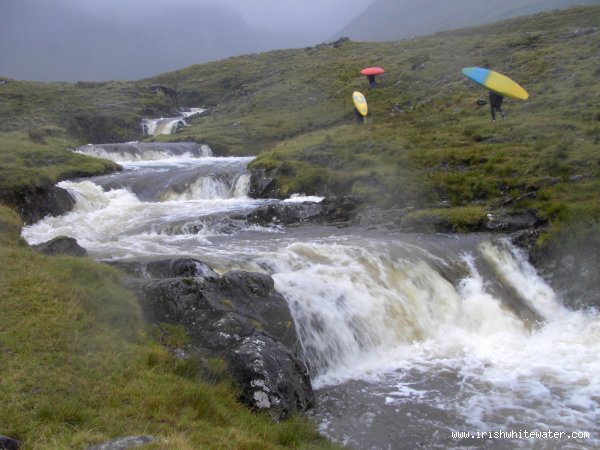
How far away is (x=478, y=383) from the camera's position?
1280cm

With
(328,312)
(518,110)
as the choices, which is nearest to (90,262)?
(328,312)

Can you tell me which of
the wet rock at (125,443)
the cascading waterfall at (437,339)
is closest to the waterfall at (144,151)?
the cascading waterfall at (437,339)

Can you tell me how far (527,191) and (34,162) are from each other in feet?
101

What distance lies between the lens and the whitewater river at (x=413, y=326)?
10969 millimetres

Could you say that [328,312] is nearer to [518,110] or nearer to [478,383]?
[478,383]

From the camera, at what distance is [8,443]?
6645 mm

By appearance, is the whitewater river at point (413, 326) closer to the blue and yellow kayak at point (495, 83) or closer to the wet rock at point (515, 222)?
the wet rock at point (515, 222)

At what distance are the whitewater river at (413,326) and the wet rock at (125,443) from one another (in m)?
4.50

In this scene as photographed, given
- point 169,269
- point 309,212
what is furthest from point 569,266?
point 169,269

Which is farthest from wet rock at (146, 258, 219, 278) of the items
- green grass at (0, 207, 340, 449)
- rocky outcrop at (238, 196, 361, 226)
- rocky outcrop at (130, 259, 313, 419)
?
rocky outcrop at (238, 196, 361, 226)

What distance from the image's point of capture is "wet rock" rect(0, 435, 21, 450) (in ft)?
21.6

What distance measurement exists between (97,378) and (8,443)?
78.5 inches

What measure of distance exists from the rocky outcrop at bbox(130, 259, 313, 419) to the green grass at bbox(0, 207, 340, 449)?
1.27 feet

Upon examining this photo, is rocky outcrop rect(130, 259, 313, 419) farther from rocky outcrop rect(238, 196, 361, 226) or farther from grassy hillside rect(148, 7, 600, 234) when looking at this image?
grassy hillside rect(148, 7, 600, 234)
